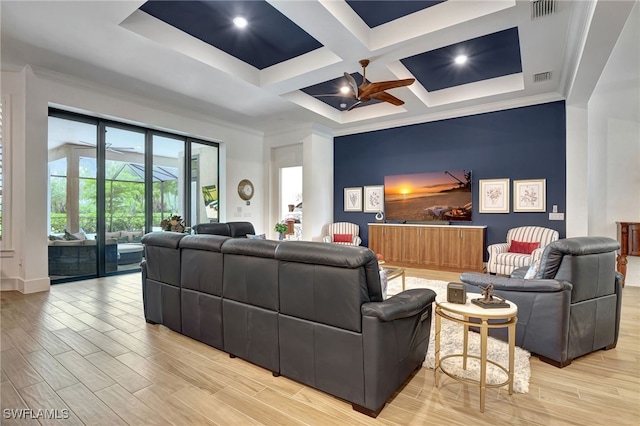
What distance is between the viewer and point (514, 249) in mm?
5484

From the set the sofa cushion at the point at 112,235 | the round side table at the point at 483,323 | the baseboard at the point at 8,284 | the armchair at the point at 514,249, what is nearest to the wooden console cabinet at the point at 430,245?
the armchair at the point at 514,249

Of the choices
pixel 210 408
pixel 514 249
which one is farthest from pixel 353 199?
pixel 210 408

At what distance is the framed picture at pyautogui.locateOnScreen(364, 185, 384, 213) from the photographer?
7441 millimetres

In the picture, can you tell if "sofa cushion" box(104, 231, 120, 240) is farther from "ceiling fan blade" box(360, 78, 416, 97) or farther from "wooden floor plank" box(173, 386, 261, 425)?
"ceiling fan blade" box(360, 78, 416, 97)

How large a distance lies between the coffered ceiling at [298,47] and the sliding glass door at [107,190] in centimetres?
94

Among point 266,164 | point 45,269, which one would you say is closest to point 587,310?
point 45,269

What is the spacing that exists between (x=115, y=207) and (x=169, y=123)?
195 centimetres

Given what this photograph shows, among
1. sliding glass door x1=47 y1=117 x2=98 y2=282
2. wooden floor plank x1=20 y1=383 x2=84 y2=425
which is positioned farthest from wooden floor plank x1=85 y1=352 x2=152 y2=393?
sliding glass door x1=47 y1=117 x2=98 y2=282

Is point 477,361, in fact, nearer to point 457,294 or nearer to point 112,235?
point 457,294

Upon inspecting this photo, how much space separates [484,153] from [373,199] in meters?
2.54

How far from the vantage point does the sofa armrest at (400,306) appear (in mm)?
1838

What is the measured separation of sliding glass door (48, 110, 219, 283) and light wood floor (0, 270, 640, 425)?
2.56 metres

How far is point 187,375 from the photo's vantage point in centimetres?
237

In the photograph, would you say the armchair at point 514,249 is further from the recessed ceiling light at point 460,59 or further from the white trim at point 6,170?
the white trim at point 6,170
